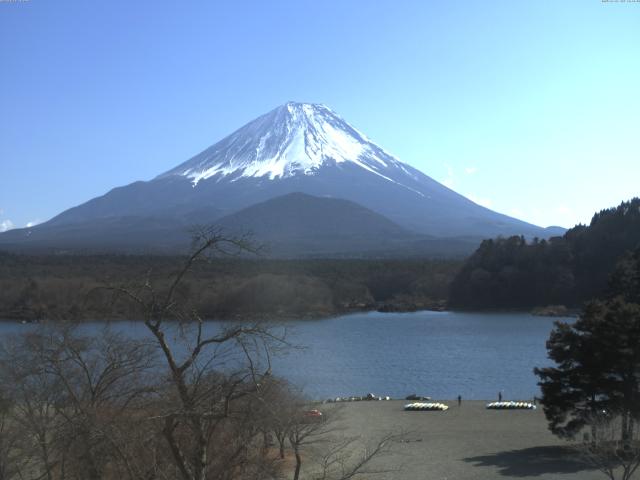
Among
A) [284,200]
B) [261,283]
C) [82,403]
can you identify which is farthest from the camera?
[284,200]

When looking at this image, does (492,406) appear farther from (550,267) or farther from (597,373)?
(550,267)

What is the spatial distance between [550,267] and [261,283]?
17653 millimetres

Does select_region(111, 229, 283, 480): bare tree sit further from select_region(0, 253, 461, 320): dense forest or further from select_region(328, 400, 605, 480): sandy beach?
select_region(0, 253, 461, 320): dense forest

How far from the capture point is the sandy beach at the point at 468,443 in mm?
10078

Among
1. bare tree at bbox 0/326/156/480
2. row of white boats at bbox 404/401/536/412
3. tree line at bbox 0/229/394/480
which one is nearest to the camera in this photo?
tree line at bbox 0/229/394/480

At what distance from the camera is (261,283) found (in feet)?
114

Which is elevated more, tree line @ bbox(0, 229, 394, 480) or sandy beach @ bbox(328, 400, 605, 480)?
tree line @ bbox(0, 229, 394, 480)

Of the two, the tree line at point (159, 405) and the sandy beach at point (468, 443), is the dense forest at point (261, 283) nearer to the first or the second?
the sandy beach at point (468, 443)

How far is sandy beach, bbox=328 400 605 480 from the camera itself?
33.1 feet

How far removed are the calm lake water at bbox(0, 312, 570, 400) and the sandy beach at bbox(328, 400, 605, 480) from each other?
5.36 ft

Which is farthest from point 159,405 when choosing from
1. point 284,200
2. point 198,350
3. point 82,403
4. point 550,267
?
point 284,200

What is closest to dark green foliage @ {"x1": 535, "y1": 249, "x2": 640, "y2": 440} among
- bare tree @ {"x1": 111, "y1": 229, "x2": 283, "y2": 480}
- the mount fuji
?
bare tree @ {"x1": 111, "y1": 229, "x2": 283, "y2": 480}

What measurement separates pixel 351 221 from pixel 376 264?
28737 mm

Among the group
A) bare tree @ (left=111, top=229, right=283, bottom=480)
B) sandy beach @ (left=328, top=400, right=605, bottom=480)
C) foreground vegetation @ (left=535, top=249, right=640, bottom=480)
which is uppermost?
bare tree @ (left=111, top=229, right=283, bottom=480)
